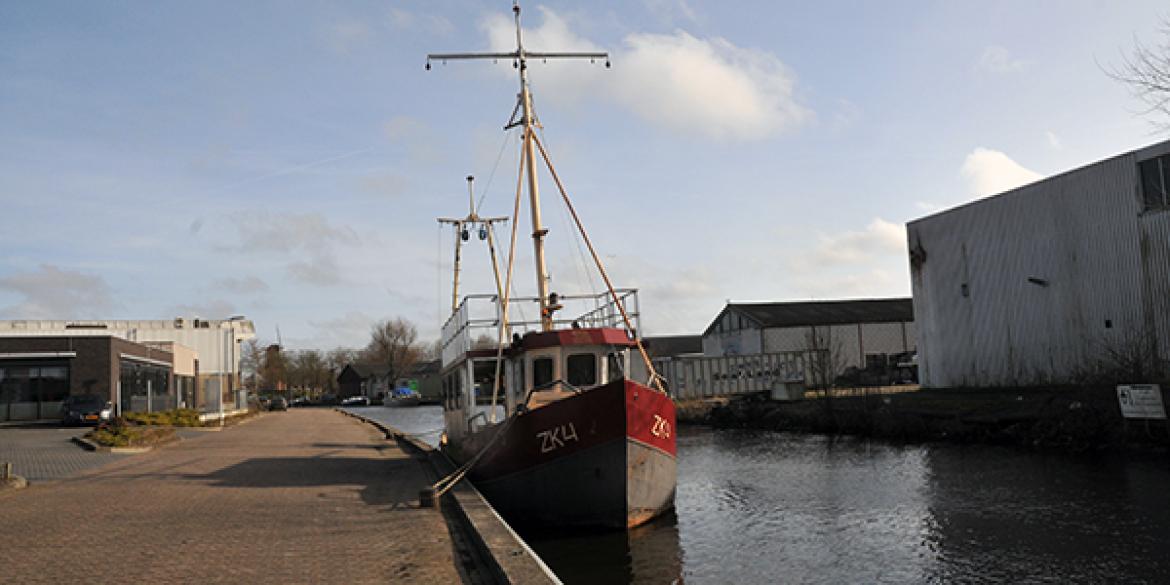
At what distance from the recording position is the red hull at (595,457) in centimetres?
1377

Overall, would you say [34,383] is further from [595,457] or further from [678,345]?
[678,345]

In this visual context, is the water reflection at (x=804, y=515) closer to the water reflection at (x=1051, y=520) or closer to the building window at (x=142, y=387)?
the water reflection at (x=1051, y=520)

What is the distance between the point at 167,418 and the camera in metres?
38.0

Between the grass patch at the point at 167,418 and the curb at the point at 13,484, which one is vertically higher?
the grass patch at the point at 167,418

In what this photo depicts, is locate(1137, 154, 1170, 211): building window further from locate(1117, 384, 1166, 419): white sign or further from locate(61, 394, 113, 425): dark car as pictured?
locate(61, 394, 113, 425): dark car

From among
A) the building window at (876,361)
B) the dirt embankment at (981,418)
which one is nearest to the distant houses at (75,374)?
the dirt embankment at (981,418)

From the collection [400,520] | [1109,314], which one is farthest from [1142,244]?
[400,520]

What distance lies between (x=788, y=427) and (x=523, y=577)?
30.1m

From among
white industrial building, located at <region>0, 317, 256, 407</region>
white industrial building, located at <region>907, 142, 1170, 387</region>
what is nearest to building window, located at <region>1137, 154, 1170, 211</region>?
white industrial building, located at <region>907, 142, 1170, 387</region>

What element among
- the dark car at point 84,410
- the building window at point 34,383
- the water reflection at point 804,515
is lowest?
the water reflection at point 804,515

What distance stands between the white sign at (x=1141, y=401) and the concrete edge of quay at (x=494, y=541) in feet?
53.1

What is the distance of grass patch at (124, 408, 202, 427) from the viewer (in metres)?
34.4

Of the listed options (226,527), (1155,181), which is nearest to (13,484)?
(226,527)

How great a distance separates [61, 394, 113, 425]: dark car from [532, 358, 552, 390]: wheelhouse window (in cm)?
2855
